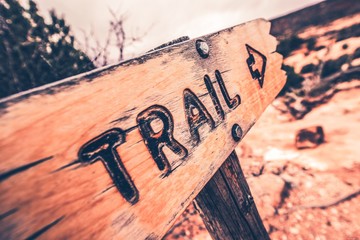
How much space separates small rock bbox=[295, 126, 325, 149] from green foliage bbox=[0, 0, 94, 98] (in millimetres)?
3961

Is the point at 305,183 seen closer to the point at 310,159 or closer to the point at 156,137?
the point at 310,159

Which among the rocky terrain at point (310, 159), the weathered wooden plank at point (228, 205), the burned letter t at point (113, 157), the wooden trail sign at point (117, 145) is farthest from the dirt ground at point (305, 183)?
the burned letter t at point (113, 157)

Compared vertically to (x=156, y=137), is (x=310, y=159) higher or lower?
lower

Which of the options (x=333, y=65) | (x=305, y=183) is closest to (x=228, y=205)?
(x=305, y=183)

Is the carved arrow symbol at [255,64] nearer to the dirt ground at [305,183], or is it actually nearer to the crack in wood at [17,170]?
the crack in wood at [17,170]

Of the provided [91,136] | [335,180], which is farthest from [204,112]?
[335,180]

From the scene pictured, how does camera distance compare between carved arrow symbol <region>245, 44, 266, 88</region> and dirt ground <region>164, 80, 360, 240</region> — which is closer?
carved arrow symbol <region>245, 44, 266, 88</region>

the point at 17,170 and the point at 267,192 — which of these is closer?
the point at 17,170

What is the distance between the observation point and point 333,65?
22.8 ft

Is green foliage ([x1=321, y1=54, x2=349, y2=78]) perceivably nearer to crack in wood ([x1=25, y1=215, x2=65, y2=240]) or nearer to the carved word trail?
the carved word trail

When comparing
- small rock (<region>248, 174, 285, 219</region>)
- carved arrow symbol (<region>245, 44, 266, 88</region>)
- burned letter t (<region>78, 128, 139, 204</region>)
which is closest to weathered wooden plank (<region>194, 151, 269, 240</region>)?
carved arrow symbol (<region>245, 44, 266, 88</region>)

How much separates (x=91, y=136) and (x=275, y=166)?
399cm

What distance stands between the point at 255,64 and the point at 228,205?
0.61m

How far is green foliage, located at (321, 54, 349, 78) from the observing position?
6.89 meters
